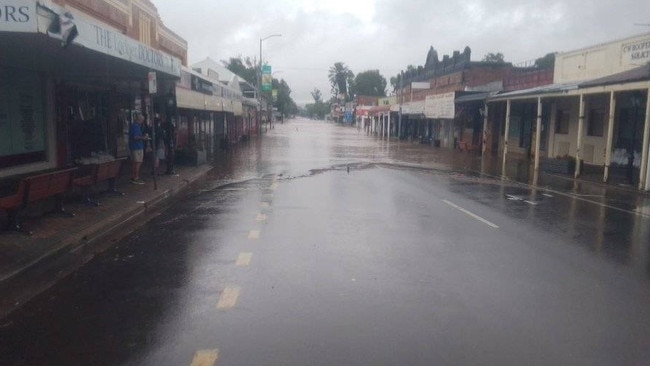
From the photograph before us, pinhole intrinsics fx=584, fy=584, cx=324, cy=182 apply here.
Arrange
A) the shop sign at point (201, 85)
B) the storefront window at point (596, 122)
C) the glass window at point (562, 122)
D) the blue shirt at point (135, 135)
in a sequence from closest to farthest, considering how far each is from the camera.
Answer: the blue shirt at point (135, 135)
the storefront window at point (596, 122)
the shop sign at point (201, 85)
the glass window at point (562, 122)

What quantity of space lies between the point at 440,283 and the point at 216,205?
717 cm

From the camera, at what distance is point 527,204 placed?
Answer: 46.1 feet

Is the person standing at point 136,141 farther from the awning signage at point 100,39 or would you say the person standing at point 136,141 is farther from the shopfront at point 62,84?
the awning signage at point 100,39

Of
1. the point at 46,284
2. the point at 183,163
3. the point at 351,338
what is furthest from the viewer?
the point at 183,163

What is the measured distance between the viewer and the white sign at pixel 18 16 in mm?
7688

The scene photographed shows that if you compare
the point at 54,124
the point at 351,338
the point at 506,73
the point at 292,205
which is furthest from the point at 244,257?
the point at 506,73

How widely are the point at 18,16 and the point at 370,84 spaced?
556 feet

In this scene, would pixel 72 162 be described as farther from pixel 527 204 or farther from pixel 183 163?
pixel 527 204

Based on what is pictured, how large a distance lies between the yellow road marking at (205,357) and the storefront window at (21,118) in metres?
10.0

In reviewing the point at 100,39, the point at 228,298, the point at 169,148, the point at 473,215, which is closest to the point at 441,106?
the point at 169,148

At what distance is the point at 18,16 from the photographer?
774 cm

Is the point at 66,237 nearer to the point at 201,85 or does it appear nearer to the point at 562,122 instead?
the point at 201,85

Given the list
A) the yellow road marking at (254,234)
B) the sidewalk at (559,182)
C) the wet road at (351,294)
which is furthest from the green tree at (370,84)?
the yellow road marking at (254,234)

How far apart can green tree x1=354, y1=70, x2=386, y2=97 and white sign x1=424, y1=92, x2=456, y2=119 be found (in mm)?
131728
